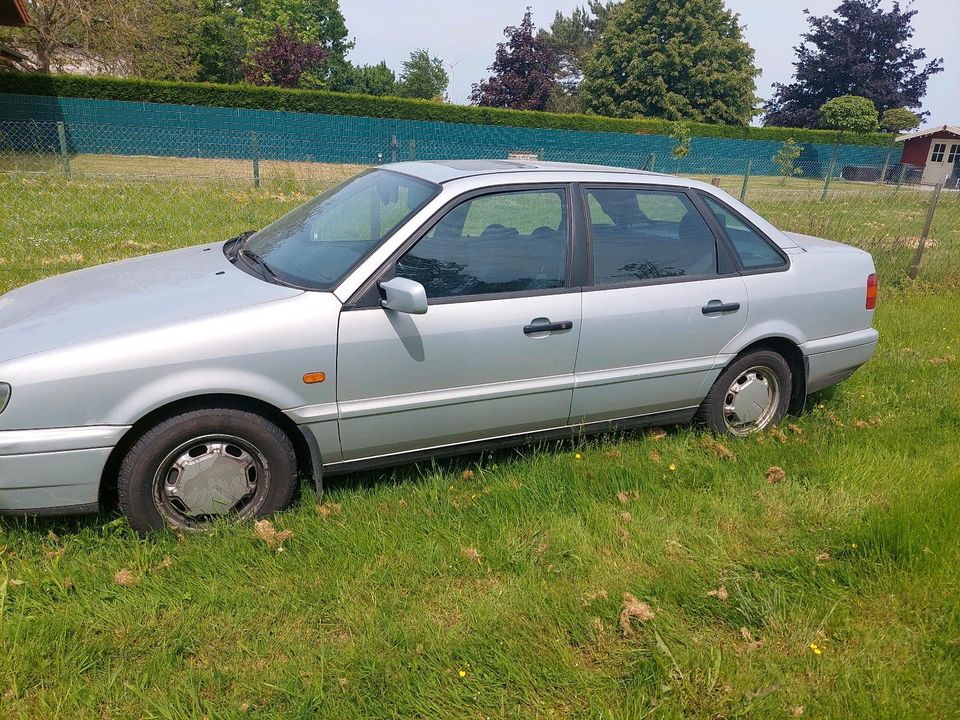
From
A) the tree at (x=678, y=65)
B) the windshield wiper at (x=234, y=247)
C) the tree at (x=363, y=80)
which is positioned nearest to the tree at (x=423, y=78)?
the tree at (x=363, y=80)

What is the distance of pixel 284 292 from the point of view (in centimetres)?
317

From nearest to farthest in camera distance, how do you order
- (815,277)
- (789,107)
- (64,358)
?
1. (64,358)
2. (815,277)
3. (789,107)

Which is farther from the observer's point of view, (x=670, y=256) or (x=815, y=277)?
(x=815, y=277)

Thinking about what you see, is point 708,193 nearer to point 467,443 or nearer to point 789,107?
point 467,443

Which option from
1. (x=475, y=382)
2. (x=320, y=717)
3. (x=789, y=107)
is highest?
(x=789, y=107)

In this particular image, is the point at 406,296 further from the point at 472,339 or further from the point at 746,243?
the point at 746,243

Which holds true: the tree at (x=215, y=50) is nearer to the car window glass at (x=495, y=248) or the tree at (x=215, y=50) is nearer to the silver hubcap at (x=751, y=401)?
the car window glass at (x=495, y=248)

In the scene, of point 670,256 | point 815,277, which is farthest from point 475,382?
point 815,277

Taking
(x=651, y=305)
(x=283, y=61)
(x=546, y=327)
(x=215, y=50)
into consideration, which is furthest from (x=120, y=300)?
(x=215, y=50)

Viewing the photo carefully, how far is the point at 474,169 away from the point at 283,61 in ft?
163

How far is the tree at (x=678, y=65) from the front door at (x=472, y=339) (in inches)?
1936

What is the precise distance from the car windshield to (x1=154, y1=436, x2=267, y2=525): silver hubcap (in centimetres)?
82

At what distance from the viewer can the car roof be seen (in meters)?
3.69

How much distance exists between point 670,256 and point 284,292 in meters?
2.15
